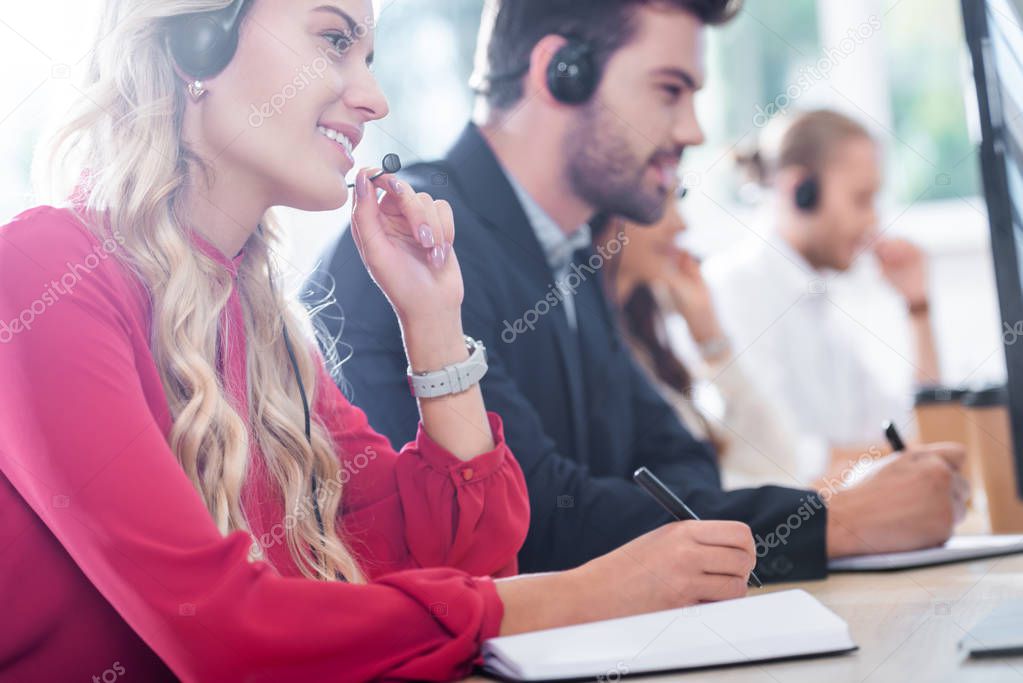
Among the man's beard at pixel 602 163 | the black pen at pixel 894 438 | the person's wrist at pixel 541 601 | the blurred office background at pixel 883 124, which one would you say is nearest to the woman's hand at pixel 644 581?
the person's wrist at pixel 541 601

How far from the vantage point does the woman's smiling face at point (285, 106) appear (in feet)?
3.37

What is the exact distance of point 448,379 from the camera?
42.8 inches

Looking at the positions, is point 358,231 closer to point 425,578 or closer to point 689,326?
point 425,578

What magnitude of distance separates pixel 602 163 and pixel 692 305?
3.28ft

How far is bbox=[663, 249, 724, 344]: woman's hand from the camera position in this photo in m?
2.58

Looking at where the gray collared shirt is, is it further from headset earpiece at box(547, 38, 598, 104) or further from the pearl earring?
the pearl earring

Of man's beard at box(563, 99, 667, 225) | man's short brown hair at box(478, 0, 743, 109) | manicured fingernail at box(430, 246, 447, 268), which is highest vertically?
man's short brown hair at box(478, 0, 743, 109)

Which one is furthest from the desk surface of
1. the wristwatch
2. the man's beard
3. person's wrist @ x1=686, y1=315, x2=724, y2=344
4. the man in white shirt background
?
the man in white shirt background

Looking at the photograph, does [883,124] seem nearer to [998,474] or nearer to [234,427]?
[998,474]

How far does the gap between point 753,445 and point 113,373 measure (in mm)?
1721

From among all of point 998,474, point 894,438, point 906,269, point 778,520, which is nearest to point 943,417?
point 998,474

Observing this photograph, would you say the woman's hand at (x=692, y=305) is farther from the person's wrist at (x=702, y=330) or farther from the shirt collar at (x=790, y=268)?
the shirt collar at (x=790, y=268)

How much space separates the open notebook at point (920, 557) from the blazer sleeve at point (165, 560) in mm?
528

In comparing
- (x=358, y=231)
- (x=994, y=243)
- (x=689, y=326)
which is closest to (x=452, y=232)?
(x=358, y=231)
